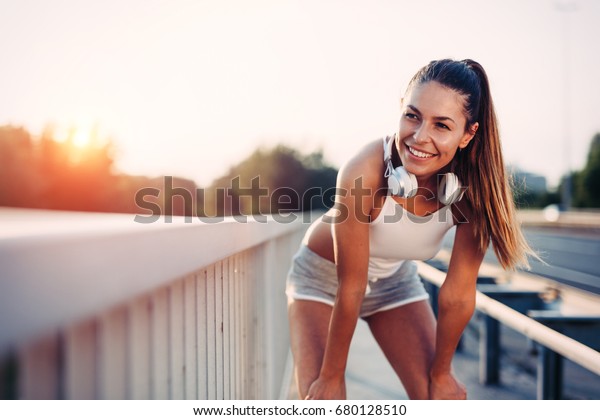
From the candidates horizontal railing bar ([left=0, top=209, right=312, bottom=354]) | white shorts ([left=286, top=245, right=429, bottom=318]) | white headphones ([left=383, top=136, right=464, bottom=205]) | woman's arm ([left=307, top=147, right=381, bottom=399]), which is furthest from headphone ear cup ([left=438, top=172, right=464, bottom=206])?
horizontal railing bar ([left=0, top=209, right=312, bottom=354])

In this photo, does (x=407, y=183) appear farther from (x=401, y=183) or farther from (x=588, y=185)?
(x=588, y=185)

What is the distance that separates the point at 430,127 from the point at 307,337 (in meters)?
0.96

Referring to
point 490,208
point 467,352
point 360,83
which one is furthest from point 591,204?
point 490,208

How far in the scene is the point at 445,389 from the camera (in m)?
2.11

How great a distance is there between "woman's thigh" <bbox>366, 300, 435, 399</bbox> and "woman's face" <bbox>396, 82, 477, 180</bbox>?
726 mm

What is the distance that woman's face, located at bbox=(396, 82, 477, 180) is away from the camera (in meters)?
1.83

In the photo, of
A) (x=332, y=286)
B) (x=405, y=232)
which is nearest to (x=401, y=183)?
(x=405, y=232)

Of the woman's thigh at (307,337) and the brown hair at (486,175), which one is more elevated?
the brown hair at (486,175)

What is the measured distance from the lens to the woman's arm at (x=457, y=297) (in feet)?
6.72

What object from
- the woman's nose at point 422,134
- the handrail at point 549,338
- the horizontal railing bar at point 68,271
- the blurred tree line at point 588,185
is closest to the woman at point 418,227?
the woman's nose at point 422,134

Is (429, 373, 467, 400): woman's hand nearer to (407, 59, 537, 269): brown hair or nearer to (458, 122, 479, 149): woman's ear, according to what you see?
(407, 59, 537, 269): brown hair

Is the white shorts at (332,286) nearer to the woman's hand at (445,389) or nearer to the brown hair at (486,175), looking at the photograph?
the woman's hand at (445,389)

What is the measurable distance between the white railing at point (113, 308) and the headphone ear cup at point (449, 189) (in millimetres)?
741

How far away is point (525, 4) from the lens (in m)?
2.36
